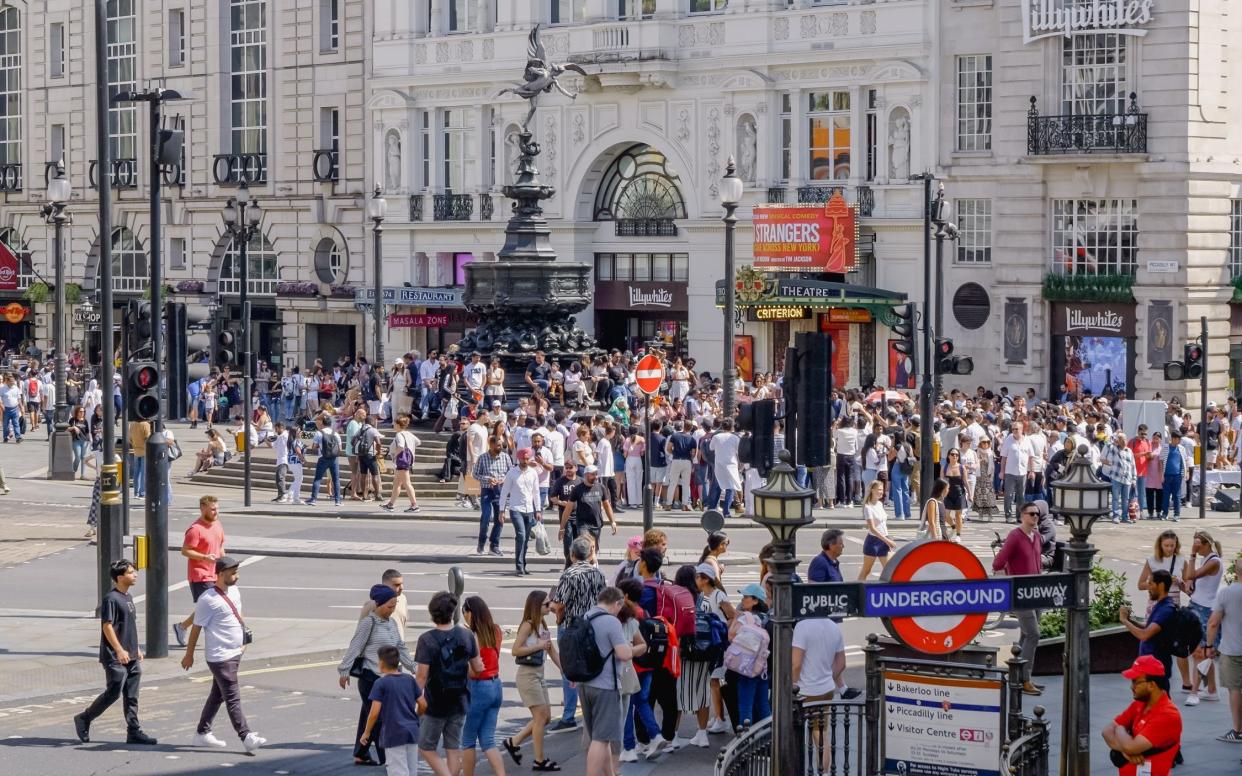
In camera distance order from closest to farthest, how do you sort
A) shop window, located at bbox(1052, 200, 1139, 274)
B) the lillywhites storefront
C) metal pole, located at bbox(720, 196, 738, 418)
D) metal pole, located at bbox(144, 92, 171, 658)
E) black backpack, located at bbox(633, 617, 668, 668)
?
1. black backpack, located at bbox(633, 617, 668, 668)
2. metal pole, located at bbox(144, 92, 171, 658)
3. metal pole, located at bbox(720, 196, 738, 418)
4. the lillywhites storefront
5. shop window, located at bbox(1052, 200, 1139, 274)

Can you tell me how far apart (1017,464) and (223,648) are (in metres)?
18.6

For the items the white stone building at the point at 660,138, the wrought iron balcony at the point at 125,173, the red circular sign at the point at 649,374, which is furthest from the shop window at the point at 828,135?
the wrought iron balcony at the point at 125,173

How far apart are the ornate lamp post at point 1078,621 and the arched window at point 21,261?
198 ft

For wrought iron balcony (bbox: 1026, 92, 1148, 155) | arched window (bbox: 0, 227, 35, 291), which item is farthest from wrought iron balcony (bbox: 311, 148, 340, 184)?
wrought iron balcony (bbox: 1026, 92, 1148, 155)

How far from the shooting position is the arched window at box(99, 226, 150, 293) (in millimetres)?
67375

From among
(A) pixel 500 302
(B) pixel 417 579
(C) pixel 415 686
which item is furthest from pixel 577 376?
(C) pixel 415 686

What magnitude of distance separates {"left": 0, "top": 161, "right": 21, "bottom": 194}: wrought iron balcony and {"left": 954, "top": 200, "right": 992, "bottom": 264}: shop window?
119 ft

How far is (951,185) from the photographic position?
4872 centimetres

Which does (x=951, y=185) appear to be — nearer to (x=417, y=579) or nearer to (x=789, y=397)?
(x=417, y=579)

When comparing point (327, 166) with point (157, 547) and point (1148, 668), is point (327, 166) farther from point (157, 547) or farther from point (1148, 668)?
point (1148, 668)

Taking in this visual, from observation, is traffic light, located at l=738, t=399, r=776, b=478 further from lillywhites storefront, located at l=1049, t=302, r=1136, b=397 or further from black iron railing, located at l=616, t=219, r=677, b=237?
black iron railing, located at l=616, t=219, r=677, b=237

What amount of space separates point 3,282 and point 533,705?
57745 millimetres

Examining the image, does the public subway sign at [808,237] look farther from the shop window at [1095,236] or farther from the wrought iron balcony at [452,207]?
the wrought iron balcony at [452,207]

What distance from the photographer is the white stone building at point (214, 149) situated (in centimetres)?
6169
